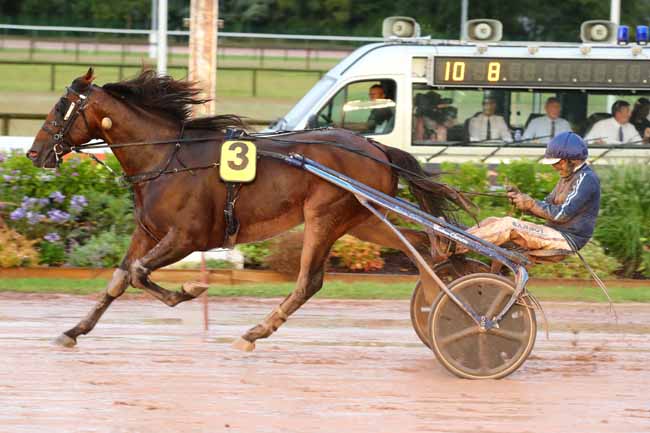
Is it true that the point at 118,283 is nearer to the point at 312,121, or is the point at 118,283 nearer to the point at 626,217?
the point at 626,217

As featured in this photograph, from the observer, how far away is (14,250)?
10.4 meters

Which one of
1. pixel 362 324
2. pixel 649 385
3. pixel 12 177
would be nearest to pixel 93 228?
pixel 12 177

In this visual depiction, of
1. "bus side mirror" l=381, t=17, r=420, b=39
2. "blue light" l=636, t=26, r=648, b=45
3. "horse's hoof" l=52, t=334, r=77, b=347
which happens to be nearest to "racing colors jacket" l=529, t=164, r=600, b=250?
"horse's hoof" l=52, t=334, r=77, b=347

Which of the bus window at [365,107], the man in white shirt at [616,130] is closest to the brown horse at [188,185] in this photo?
the bus window at [365,107]

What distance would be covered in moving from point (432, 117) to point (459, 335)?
23.2ft

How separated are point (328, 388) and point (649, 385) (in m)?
1.98

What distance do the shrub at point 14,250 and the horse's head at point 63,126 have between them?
10.6ft

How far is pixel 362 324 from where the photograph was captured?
8734mm

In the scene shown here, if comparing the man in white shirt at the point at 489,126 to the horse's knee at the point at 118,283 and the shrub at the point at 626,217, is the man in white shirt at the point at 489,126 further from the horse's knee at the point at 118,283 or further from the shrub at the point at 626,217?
the horse's knee at the point at 118,283

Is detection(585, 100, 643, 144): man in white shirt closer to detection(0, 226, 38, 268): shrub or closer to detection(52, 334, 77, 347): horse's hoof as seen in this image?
detection(0, 226, 38, 268): shrub

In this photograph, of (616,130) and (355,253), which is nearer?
(355,253)

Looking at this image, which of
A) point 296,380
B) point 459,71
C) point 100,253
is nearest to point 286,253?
point 100,253

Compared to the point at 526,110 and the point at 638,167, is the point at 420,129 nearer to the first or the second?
the point at 526,110

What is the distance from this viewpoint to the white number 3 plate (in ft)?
23.6
